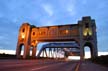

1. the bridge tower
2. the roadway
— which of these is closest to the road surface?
the roadway

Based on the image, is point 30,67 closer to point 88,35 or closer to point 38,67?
point 38,67

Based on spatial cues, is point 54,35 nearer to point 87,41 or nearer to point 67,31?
point 67,31

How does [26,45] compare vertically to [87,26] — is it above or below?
below

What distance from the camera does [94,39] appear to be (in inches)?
2117

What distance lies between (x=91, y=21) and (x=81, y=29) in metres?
4.77

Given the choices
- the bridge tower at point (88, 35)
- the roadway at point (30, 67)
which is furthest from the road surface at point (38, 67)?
the bridge tower at point (88, 35)

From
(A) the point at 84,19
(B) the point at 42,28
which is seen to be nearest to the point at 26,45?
(B) the point at 42,28

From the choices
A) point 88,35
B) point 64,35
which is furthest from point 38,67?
point 64,35

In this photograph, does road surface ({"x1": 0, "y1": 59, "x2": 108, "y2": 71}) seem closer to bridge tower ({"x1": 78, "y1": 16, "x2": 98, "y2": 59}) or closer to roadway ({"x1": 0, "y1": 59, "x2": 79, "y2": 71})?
roadway ({"x1": 0, "y1": 59, "x2": 79, "y2": 71})

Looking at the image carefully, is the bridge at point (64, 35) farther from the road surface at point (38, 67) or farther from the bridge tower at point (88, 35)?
the road surface at point (38, 67)

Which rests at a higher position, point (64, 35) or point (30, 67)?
point (64, 35)

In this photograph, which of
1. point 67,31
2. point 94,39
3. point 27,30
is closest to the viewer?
point 94,39

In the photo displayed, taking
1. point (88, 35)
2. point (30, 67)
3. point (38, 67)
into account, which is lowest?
point (38, 67)

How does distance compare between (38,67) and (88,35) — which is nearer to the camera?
(38,67)
